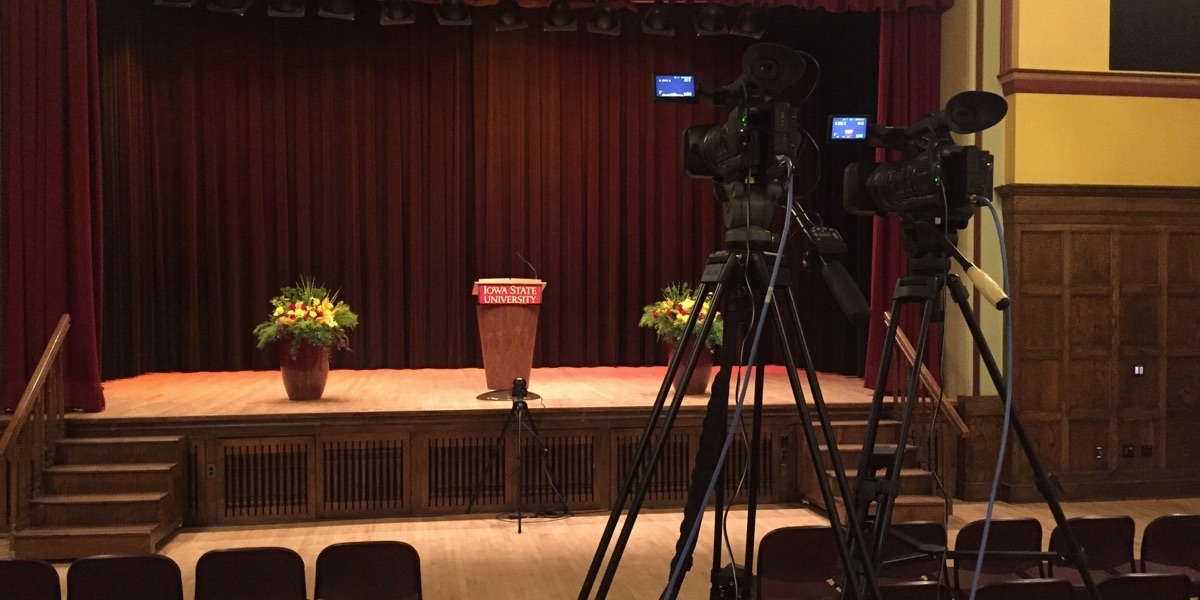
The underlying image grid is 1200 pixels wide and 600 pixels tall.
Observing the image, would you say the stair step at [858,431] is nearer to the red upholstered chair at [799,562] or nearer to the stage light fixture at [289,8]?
the red upholstered chair at [799,562]

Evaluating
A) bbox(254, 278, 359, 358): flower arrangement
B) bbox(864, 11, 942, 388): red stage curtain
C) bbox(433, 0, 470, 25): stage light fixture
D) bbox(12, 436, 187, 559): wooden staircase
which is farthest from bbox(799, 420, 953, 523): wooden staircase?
bbox(433, 0, 470, 25): stage light fixture

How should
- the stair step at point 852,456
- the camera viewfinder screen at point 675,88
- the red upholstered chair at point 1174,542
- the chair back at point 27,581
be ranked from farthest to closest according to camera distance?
the stair step at point 852,456, the red upholstered chair at point 1174,542, the chair back at point 27,581, the camera viewfinder screen at point 675,88

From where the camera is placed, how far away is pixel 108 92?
880 cm

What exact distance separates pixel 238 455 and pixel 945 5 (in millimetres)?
6079

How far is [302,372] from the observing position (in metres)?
7.13

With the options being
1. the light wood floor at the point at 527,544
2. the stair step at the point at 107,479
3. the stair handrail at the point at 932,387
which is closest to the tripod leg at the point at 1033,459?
the light wood floor at the point at 527,544

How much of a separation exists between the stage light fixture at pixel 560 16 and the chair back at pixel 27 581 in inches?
266

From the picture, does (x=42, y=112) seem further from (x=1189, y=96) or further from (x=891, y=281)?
(x=1189, y=96)

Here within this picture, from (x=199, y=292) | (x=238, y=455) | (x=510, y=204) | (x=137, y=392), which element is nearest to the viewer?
(x=238, y=455)

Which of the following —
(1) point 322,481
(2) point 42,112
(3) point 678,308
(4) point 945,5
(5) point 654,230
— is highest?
(4) point 945,5

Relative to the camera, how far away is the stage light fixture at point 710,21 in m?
8.75

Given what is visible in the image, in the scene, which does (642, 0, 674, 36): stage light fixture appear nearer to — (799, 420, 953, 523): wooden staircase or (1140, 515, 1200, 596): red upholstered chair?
(799, 420, 953, 523): wooden staircase

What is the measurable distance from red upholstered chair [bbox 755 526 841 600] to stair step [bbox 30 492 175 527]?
3.84m

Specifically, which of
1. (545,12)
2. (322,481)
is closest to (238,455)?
(322,481)
